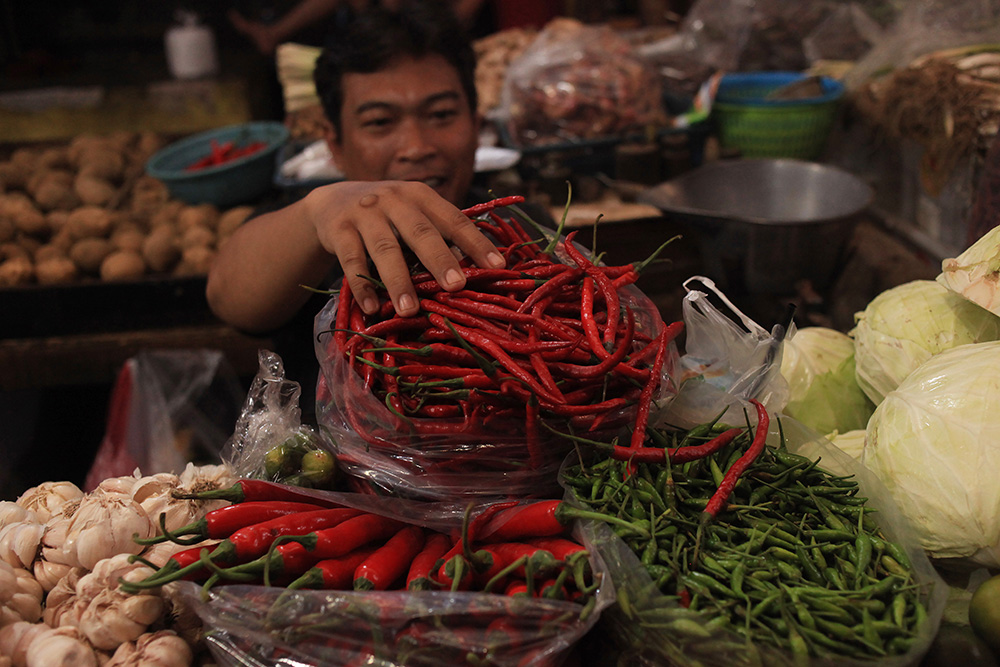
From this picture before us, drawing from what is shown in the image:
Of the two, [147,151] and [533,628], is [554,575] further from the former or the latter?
[147,151]

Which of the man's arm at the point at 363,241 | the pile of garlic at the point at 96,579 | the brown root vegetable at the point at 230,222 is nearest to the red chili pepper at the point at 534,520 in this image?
the man's arm at the point at 363,241

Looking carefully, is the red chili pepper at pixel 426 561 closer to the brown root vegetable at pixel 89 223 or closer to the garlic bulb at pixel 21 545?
the garlic bulb at pixel 21 545

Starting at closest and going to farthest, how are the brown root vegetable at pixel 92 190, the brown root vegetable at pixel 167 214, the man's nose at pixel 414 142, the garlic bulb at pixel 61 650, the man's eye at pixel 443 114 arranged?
the garlic bulb at pixel 61 650
the man's nose at pixel 414 142
the man's eye at pixel 443 114
the brown root vegetable at pixel 167 214
the brown root vegetable at pixel 92 190

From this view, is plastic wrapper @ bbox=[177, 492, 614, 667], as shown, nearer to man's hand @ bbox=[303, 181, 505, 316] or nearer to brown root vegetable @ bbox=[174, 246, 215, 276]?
man's hand @ bbox=[303, 181, 505, 316]

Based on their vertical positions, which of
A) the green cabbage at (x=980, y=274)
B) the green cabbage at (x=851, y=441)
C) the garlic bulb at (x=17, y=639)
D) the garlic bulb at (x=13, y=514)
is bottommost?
the green cabbage at (x=851, y=441)

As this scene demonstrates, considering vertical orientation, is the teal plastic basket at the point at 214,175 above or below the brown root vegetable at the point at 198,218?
above

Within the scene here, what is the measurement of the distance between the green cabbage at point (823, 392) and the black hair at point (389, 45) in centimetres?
169

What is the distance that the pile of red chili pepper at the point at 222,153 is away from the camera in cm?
432

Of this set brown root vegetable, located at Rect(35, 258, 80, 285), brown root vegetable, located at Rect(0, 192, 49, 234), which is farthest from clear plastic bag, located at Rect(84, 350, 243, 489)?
brown root vegetable, located at Rect(0, 192, 49, 234)

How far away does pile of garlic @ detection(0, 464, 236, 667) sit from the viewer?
46.4 inches

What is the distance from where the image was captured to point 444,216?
1.52 meters

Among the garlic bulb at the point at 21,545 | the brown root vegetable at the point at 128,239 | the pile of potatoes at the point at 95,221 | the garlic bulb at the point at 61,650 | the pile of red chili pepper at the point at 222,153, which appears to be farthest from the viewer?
the pile of red chili pepper at the point at 222,153

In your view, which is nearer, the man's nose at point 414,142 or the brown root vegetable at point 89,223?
the man's nose at point 414,142

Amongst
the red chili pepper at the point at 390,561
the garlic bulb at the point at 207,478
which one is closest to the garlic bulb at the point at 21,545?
the garlic bulb at the point at 207,478
